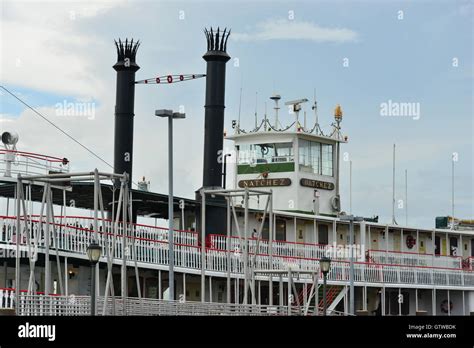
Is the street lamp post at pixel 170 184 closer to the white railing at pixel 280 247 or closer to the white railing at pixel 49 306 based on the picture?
the white railing at pixel 49 306

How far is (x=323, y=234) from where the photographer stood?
43781mm

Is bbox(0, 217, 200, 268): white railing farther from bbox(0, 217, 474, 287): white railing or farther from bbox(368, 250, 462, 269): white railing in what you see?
bbox(368, 250, 462, 269): white railing

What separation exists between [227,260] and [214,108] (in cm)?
880

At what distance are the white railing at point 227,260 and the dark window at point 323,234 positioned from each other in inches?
103

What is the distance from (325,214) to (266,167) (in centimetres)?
348

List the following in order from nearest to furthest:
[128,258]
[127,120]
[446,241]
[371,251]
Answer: [128,258] → [127,120] → [371,251] → [446,241]

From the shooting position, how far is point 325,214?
4581 centimetres

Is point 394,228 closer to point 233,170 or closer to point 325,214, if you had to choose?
point 325,214

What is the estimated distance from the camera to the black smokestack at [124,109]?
38.3 m

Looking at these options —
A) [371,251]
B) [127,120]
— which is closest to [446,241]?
[371,251]

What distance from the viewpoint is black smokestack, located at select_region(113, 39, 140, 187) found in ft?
126
